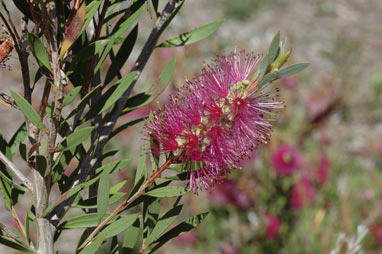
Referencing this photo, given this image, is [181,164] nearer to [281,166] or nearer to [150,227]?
[150,227]

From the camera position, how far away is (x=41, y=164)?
17.3 inches

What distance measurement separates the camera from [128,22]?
0.50 metres

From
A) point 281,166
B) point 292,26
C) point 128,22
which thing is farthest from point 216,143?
point 292,26

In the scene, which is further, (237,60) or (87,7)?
(237,60)

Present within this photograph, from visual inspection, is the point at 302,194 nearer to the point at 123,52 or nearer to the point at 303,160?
the point at 303,160


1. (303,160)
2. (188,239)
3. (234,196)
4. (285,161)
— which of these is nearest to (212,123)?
(285,161)

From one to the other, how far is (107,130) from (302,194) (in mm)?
1493

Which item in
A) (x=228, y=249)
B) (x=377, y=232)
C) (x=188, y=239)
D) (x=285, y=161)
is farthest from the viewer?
(x=188, y=239)

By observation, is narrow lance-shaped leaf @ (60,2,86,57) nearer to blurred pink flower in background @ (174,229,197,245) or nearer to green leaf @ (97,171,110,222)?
green leaf @ (97,171,110,222)

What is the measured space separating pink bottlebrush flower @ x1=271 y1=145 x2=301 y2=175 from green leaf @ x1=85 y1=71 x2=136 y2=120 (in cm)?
141

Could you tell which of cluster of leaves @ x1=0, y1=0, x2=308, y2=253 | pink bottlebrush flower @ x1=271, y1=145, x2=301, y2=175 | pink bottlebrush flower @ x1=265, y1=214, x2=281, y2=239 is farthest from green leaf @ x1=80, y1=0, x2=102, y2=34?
pink bottlebrush flower @ x1=265, y1=214, x2=281, y2=239

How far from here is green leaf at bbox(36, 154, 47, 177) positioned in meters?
0.43

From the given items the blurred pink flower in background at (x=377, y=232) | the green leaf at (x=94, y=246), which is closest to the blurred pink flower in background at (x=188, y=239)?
the blurred pink flower in background at (x=377, y=232)

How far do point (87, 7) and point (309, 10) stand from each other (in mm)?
5604
